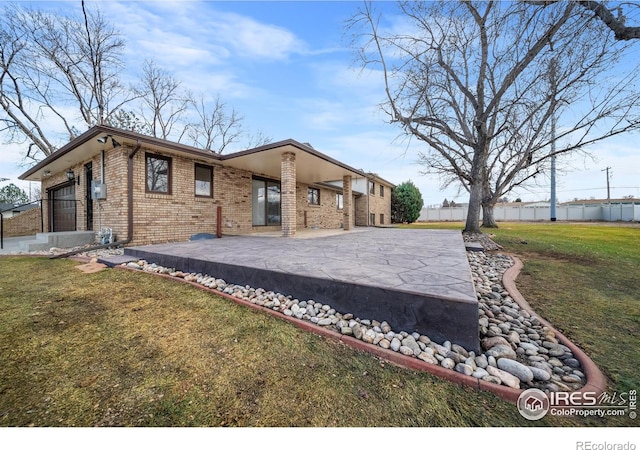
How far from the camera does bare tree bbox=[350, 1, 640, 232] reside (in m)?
6.21

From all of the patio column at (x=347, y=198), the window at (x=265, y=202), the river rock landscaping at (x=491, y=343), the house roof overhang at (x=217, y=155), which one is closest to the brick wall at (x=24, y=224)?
the house roof overhang at (x=217, y=155)

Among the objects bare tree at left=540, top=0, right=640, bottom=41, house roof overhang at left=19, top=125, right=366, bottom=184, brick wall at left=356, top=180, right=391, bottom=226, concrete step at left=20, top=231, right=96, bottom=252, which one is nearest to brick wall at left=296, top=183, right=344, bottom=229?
house roof overhang at left=19, top=125, right=366, bottom=184

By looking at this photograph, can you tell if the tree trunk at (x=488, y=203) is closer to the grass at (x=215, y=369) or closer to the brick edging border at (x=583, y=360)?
the grass at (x=215, y=369)

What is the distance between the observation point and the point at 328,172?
33.2 feet

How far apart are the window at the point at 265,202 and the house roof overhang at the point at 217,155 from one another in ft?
1.43

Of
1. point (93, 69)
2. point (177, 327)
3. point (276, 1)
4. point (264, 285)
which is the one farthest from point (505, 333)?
point (93, 69)

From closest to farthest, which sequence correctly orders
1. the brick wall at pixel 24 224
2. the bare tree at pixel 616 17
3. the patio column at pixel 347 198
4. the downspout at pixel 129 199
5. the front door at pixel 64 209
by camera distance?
the bare tree at pixel 616 17
the downspout at pixel 129 199
the front door at pixel 64 209
the patio column at pixel 347 198
the brick wall at pixel 24 224

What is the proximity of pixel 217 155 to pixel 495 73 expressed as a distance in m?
10.2

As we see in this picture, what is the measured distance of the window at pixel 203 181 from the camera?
774 cm

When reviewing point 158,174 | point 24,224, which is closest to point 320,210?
point 158,174

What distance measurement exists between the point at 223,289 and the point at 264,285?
607 millimetres

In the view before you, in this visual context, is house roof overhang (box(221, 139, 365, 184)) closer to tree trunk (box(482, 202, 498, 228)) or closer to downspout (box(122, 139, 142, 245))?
downspout (box(122, 139, 142, 245))

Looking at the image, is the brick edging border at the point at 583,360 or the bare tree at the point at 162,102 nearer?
the brick edging border at the point at 583,360

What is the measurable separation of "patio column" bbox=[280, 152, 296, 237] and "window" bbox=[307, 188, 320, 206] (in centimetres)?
551
